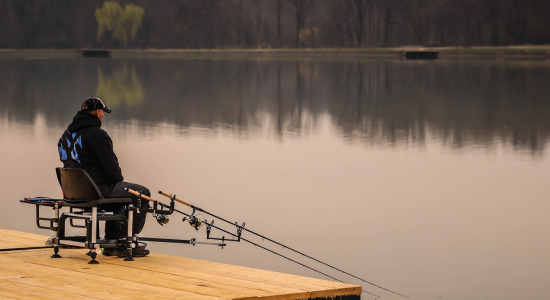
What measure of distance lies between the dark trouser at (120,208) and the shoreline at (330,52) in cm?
8800

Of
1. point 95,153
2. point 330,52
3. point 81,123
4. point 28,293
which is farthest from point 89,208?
point 330,52

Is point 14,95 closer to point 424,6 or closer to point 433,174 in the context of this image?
point 433,174

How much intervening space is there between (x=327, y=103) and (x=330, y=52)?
74.4 metres

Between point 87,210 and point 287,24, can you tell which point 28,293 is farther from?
point 287,24

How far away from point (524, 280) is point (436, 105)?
25.8 metres

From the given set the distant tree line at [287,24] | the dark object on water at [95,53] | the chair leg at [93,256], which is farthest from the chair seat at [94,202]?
the distant tree line at [287,24]

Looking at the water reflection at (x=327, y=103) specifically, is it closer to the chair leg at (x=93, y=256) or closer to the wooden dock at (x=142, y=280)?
the wooden dock at (x=142, y=280)

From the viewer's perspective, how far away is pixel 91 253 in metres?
8.67

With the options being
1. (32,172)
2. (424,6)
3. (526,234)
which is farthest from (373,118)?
(424,6)

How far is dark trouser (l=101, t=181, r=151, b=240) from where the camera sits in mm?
8602

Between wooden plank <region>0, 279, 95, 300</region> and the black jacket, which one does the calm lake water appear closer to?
the black jacket

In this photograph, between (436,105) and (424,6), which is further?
(424,6)

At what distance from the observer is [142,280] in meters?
8.20

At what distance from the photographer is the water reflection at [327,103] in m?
27.2
